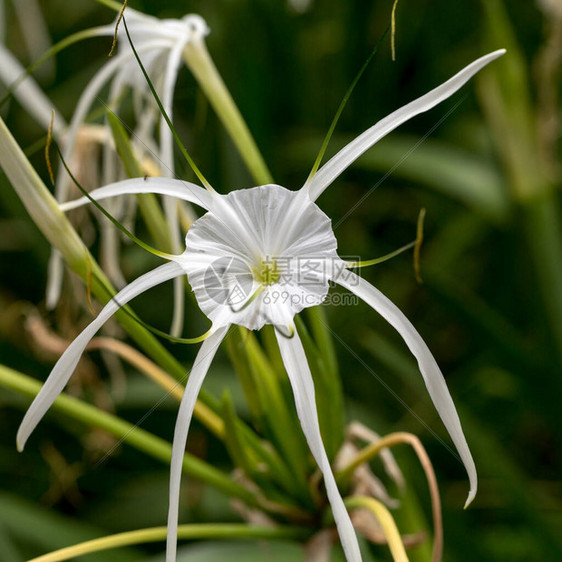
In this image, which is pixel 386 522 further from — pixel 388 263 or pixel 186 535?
pixel 388 263

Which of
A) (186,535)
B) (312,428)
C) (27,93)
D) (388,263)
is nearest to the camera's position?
(312,428)

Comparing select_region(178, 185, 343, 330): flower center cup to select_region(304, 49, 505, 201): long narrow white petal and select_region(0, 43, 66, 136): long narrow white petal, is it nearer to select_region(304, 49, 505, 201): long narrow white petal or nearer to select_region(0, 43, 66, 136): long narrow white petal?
select_region(304, 49, 505, 201): long narrow white petal

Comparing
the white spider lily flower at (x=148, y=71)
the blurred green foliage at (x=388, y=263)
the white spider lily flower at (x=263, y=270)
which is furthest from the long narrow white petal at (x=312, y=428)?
the blurred green foliage at (x=388, y=263)

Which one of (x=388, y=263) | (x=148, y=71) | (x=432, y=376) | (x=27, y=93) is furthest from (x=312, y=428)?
(x=388, y=263)

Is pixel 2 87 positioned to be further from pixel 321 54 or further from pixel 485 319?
pixel 485 319

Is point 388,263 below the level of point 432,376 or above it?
above

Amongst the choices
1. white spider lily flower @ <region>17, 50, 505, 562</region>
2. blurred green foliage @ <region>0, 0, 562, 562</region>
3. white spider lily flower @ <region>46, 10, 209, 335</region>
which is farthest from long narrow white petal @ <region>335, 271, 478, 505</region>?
blurred green foliage @ <region>0, 0, 562, 562</region>

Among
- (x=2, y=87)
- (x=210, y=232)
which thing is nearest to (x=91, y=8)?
(x=2, y=87)
